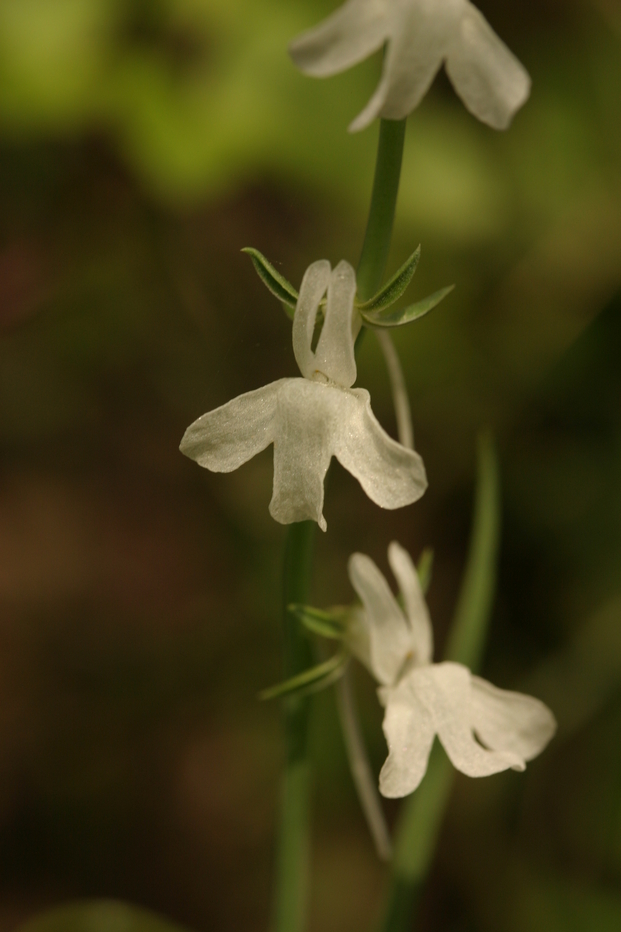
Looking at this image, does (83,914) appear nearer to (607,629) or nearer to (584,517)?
(607,629)

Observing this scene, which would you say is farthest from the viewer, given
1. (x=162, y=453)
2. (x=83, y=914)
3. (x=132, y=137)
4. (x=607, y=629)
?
(x=162, y=453)

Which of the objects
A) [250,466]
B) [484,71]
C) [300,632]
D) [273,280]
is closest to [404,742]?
[300,632]

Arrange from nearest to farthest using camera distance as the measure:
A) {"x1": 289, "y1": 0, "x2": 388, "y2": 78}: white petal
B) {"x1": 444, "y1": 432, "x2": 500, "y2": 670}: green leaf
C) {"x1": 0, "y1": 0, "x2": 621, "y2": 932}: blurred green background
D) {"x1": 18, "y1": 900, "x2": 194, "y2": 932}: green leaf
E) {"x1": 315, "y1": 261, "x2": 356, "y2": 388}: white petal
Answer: {"x1": 289, "y1": 0, "x2": 388, "y2": 78}: white petal, {"x1": 315, "y1": 261, "x2": 356, "y2": 388}: white petal, {"x1": 444, "y1": 432, "x2": 500, "y2": 670}: green leaf, {"x1": 18, "y1": 900, "x2": 194, "y2": 932}: green leaf, {"x1": 0, "y1": 0, "x2": 621, "y2": 932}: blurred green background

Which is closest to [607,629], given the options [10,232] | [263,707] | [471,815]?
[471,815]

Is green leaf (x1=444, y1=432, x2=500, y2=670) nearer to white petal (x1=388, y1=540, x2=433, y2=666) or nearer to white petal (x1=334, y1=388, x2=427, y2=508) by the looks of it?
white petal (x1=388, y1=540, x2=433, y2=666)

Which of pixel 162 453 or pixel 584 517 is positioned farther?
pixel 162 453

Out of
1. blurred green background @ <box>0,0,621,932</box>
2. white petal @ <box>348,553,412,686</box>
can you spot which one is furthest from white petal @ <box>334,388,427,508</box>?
blurred green background @ <box>0,0,621,932</box>
